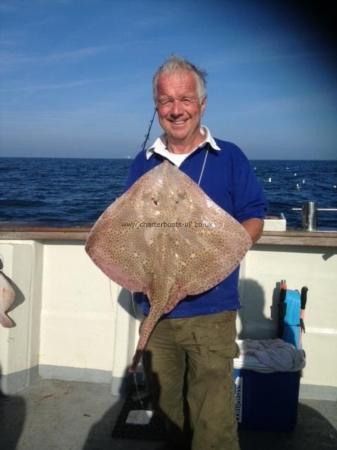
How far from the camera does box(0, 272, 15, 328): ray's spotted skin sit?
Result: 3816mm

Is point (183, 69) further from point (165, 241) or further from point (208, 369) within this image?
point (208, 369)

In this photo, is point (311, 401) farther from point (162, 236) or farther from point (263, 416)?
point (162, 236)

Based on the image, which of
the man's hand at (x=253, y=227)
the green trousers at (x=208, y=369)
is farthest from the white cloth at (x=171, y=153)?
the green trousers at (x=208, y=369)

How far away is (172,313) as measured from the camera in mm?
2686

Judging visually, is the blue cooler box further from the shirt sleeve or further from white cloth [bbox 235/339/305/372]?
the shirt sleeve

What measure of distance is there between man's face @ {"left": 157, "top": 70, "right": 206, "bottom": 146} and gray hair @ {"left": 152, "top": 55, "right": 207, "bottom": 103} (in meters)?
0.02

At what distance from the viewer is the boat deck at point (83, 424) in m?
3.38

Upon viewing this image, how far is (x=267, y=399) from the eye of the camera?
3.52m

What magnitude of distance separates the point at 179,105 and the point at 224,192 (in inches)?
23.3

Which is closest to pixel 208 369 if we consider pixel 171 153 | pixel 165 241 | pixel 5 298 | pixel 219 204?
pixel 165 241

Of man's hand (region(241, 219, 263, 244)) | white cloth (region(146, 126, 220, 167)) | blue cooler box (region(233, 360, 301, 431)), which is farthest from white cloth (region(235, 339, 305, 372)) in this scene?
white cloth (region(146, 126, 220, 167))

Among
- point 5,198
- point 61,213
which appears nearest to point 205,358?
point 61,213

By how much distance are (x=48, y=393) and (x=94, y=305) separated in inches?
36.8

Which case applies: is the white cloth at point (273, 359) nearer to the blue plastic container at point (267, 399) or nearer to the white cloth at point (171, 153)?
the blue plastic container at point (267, 399)
